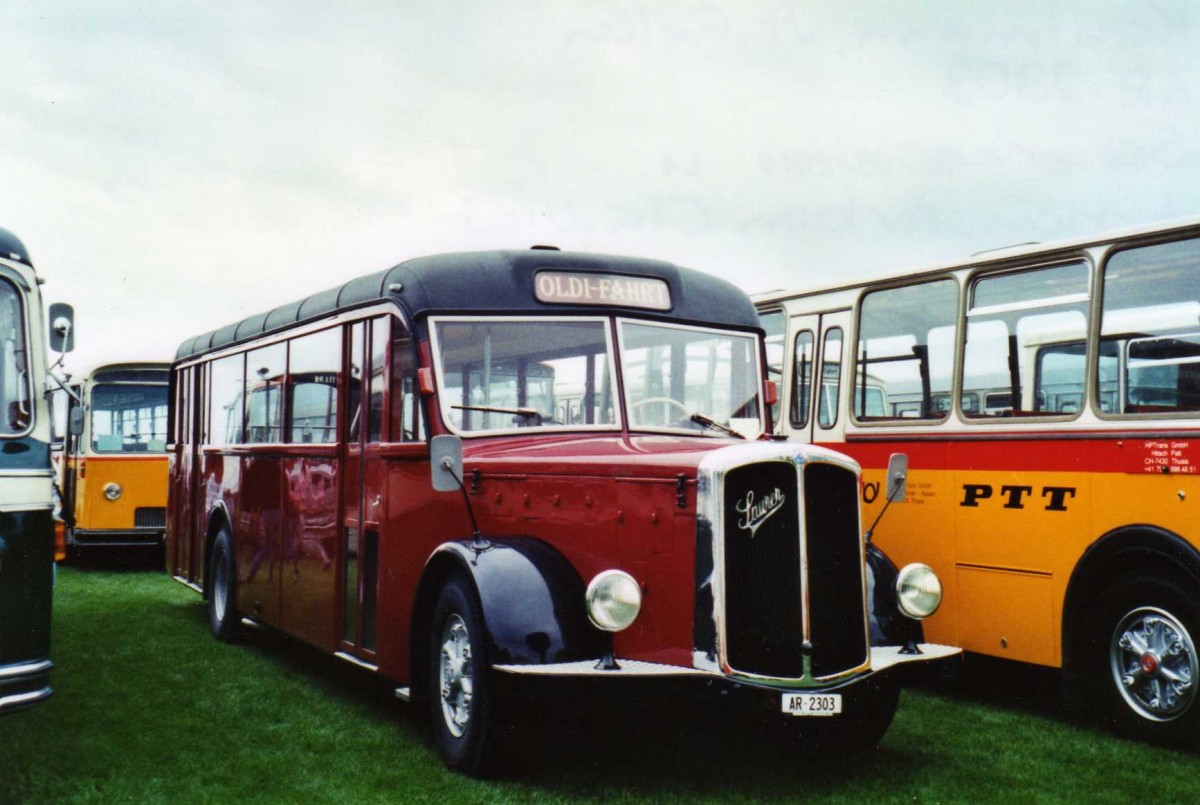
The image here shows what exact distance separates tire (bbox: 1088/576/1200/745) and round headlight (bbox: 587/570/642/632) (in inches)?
132

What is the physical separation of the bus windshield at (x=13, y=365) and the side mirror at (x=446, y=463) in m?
2.19

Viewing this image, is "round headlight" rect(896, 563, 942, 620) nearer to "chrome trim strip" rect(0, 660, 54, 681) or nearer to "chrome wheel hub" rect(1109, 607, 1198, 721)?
"chrome wheel hub" rect(1109, 607, 1198, 721)

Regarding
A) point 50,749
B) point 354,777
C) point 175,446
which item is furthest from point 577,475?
point 175,446

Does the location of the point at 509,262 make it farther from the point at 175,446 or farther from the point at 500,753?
the point at 175,446

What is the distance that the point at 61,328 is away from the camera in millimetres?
6859

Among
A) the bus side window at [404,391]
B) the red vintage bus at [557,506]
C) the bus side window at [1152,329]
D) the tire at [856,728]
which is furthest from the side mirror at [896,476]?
the bus side window at [404,391]

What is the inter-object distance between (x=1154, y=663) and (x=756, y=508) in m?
2.96

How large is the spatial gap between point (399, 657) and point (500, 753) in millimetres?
1407

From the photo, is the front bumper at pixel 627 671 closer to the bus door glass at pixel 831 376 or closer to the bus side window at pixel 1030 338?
the bus side window at pixel 1030 338

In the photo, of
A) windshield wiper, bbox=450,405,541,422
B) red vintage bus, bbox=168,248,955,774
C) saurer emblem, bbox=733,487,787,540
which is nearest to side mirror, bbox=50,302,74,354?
red vintage bus, bbox=168,248,955,774

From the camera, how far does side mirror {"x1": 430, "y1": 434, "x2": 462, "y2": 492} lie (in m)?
5.95

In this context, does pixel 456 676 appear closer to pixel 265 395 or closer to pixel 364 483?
pixel 364 483

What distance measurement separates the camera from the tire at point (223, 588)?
10273 millimetres

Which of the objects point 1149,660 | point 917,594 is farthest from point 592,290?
point 1149,660
